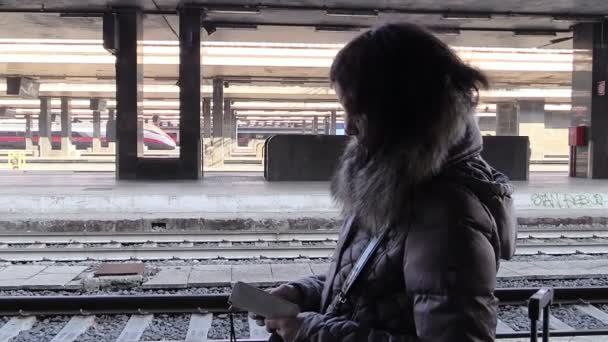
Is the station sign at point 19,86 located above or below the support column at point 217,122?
above

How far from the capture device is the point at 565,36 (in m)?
17.7

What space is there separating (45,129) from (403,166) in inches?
1539

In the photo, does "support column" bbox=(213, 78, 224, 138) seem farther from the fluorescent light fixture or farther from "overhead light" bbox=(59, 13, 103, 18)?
"overhead light" bbox=(59, 13, 103, 18)

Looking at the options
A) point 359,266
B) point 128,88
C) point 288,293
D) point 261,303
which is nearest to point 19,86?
point 128,88

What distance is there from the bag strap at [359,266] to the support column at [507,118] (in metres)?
37.1

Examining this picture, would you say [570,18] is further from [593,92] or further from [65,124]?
[65,124]

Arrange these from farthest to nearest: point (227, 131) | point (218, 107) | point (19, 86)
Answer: point (227, 131) < point (218, 107) < point (19, 86)

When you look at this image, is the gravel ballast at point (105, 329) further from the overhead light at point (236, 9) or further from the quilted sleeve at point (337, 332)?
the overhead light at point (236, 9)

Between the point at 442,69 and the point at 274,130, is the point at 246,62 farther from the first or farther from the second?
the point at 274,130

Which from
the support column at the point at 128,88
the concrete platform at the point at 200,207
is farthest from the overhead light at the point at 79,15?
the concrete platform at the point at 200,207

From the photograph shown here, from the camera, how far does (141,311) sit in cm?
490

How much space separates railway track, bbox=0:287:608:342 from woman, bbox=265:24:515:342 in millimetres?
3164

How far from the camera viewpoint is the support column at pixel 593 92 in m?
16.0

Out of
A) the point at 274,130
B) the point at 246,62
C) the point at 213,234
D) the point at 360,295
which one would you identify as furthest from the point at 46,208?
the point at 274,130
